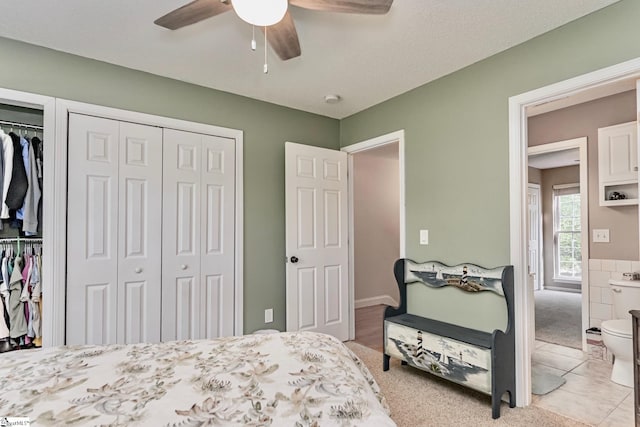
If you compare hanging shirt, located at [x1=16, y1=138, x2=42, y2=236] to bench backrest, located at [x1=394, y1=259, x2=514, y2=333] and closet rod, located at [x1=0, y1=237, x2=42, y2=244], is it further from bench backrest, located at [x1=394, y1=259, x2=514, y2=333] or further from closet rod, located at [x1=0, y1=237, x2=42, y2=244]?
bench backrest, located at [x1=394, y1=259, x2=514, y2=333]

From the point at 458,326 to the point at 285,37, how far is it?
241cm

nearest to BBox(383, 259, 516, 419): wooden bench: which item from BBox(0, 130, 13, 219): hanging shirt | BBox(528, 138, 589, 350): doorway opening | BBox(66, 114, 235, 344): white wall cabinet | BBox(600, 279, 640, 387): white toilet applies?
BBox(600, 279, 640, 387): white toilet

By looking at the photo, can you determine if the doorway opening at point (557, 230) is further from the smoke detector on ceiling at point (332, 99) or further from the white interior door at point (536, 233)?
the smoke detector on ceiling at point (332, 99)

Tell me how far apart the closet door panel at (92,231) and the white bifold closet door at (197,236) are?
1.24ft

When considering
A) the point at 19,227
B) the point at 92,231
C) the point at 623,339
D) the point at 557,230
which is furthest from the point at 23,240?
the point at 557,230

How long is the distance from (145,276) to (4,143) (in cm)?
136

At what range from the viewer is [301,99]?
3410 mm

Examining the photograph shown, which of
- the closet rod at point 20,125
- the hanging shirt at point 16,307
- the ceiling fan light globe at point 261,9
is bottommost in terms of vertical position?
the hanging shirt at point 16,307

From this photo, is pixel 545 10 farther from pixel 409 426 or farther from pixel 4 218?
pixel 4 218

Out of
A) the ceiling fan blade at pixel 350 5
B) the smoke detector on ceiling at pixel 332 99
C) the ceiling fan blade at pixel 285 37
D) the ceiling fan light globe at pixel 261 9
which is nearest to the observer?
the ceiling fan light globe at pixel 261 9

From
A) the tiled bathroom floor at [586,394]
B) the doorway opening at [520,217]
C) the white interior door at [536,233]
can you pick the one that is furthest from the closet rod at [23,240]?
the white interior door at [536,233]

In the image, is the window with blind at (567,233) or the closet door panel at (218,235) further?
the window with blind at (567,233)

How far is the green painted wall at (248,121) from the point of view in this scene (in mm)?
2512

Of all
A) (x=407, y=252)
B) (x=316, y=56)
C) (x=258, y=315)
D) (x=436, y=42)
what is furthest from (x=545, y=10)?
(x=258, y=315)
